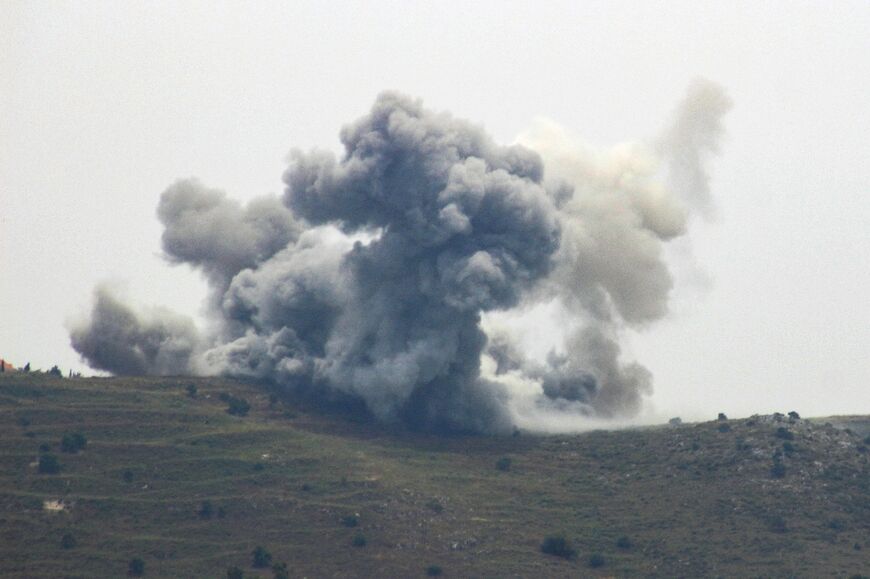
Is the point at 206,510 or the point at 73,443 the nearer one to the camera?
the point at 206,510

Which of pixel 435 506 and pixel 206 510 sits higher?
pixel 435 506

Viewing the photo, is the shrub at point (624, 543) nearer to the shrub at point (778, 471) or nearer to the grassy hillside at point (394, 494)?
the grassy hillside at point (394, 494)

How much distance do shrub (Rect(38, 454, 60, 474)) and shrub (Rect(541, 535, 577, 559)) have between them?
43.0 m

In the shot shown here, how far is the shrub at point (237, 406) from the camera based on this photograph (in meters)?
195

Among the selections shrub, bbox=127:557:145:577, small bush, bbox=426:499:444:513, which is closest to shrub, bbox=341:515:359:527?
small bush, bbox=426:499:444:513

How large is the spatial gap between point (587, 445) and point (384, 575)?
1596 inches

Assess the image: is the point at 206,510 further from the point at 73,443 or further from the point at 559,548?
the point at 559,548

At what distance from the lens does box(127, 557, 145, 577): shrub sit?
15575cm

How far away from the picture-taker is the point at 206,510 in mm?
168125

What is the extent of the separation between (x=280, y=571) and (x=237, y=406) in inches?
1622

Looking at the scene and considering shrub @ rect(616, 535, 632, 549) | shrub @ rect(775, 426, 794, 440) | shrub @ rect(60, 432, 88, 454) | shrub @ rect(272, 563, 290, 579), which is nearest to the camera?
shrub @ rect(272, 563, 290, 579)

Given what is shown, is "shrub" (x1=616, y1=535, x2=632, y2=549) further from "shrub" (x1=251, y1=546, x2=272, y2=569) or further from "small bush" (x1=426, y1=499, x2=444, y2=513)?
"shrub" (x1=251, y1=546, x2=272, y2=569)

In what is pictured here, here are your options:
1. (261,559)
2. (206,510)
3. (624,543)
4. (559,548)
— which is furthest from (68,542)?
(624,543)

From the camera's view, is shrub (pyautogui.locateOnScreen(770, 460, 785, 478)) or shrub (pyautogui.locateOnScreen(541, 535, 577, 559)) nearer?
shrub (pyautogui.locateOnScreen(541, 535, 577, 559))
